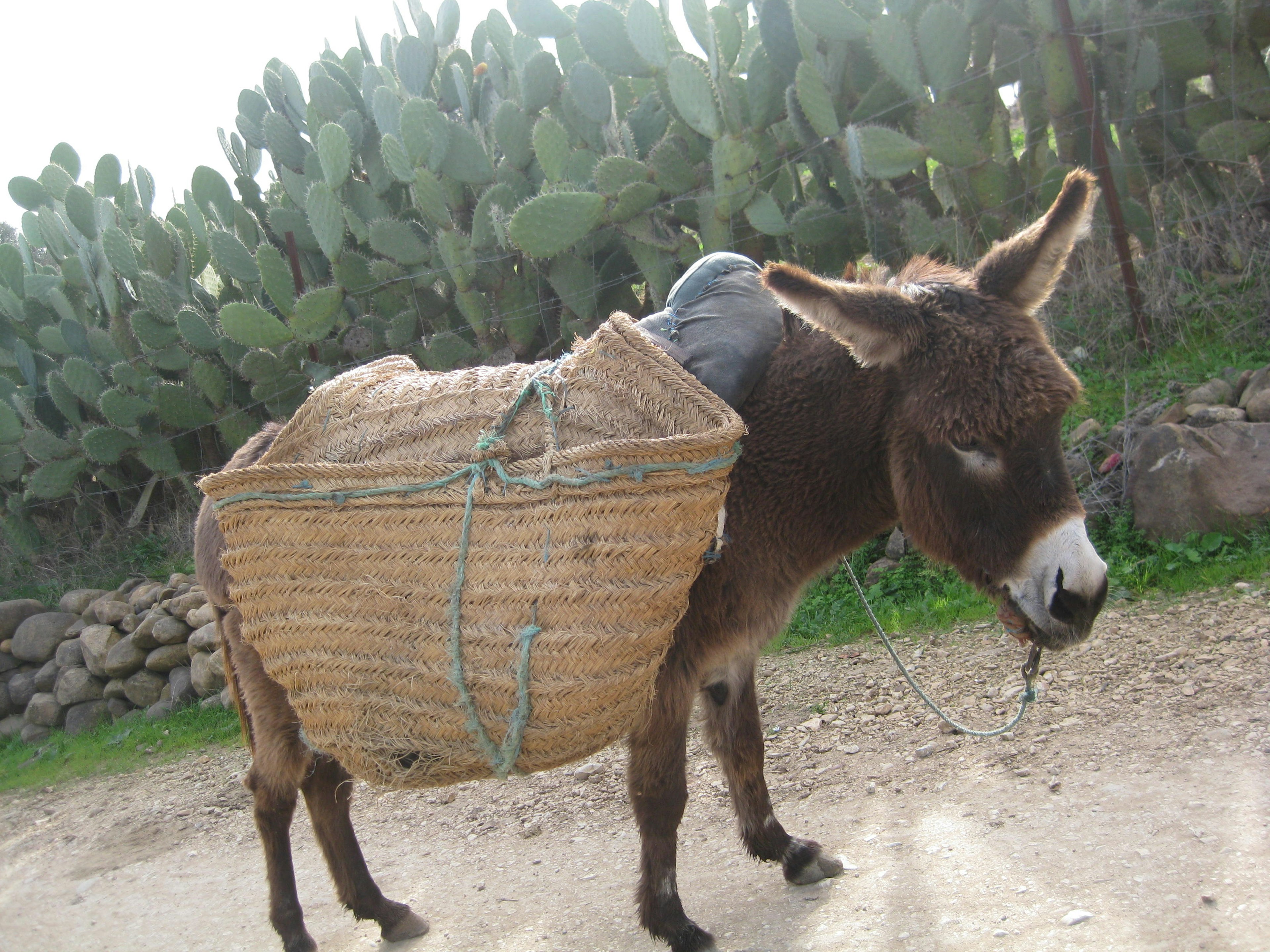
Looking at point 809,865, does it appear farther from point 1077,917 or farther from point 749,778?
point 1077,917

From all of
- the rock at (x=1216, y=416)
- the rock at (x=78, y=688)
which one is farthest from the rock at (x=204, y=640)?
the rock at (x=1216, y=416)

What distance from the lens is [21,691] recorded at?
24.1 ft

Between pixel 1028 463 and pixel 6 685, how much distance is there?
27.1ft

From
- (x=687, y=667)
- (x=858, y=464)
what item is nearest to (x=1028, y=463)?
Answer: (x=858, y=464)

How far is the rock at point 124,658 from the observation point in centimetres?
682

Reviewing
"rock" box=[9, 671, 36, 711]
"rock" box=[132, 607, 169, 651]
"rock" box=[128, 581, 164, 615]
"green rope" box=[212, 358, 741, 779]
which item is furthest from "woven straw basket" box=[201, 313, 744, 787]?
"rock" box=[9, 671, 36, 711]

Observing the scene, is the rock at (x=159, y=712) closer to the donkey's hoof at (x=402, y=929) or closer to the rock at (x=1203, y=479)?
the donkey's hoof at (x=402, y=929)

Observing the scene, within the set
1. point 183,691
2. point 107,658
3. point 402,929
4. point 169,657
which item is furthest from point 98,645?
point 402,929

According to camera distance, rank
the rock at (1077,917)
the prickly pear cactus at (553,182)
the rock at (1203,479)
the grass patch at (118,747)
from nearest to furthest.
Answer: the rock at (1077,917) → the rock at (1203,479) → the prickly pear cactus at (553,182) → the grass patch at (118,747)

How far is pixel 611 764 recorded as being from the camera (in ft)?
14.4

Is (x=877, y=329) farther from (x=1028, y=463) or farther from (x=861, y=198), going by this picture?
(x=861, y=198)

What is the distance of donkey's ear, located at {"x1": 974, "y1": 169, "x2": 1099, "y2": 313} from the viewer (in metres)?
2.33

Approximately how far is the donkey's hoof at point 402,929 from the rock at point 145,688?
14.7 feet

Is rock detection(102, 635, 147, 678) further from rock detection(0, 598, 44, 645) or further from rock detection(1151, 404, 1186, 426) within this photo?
rock detection(1151, 404, 1186, 426)
